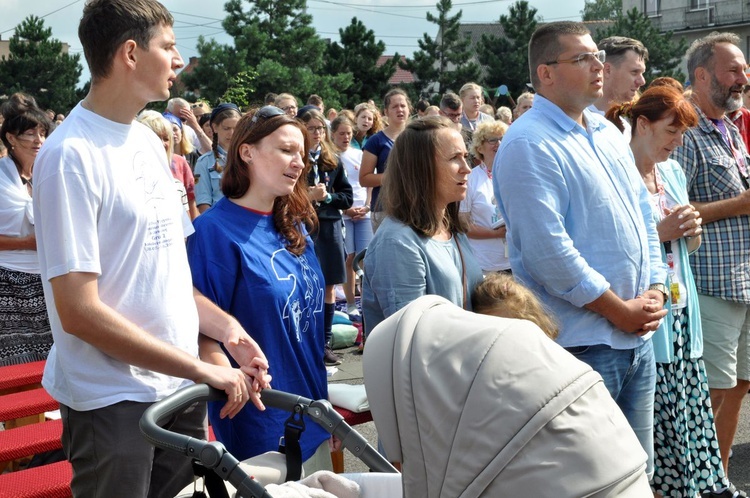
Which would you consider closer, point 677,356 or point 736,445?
point 677,356

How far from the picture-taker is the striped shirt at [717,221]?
4.98 metres

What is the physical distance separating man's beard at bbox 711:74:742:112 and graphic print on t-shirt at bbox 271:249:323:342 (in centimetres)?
301

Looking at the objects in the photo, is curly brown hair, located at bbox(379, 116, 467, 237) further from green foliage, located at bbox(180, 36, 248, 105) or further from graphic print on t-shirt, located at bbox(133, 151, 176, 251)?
green foliage, located at bbox(180, 36, 248, 105)

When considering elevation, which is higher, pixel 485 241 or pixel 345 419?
pixel 485 241

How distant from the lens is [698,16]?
74.1 metres

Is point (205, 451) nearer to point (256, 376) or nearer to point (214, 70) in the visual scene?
point (256, 376)

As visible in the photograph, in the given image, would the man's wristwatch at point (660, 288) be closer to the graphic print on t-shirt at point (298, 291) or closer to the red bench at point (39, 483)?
the graphic print on t-shirt at point (298, 291)

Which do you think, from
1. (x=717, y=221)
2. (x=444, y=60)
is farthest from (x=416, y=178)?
(x=444, y=60)

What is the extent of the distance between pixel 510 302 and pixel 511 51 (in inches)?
2207

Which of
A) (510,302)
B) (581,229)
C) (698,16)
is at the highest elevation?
(698,16)

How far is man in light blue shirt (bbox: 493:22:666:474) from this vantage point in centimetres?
367

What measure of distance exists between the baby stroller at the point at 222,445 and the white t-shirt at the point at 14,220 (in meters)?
3.12

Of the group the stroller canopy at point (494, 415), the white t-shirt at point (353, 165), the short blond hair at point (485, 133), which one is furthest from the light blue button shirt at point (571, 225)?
the white t-shirt at point (353, 165)

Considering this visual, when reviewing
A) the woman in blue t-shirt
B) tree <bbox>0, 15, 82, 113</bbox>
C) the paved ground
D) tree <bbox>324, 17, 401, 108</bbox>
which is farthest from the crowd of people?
tree <bbox>324, 17, 401, 108</bbox>
